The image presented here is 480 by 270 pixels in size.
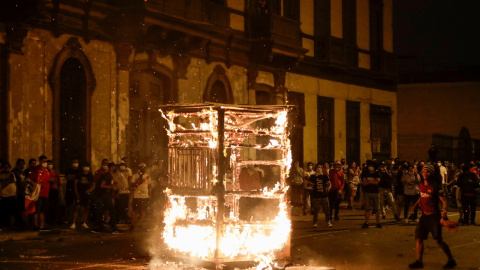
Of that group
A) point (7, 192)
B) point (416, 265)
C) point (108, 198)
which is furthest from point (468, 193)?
point (7, 192)

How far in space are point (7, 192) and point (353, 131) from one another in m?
18.2

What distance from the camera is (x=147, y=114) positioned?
2148cm

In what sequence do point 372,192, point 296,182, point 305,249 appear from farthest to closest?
1. point 296,182
2. point 372,192
3. point 305,249

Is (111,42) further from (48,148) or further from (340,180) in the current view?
(340,180)

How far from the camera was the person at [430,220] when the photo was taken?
11.3m

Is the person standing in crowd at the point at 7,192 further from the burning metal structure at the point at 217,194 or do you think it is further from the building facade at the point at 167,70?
the burning metal structure at the point at 217,194

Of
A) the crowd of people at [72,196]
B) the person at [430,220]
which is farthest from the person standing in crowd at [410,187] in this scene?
the person at [430,220]

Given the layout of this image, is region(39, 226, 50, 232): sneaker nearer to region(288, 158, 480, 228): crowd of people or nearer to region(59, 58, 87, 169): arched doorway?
region(59, 58, 87, 169): arched doorway

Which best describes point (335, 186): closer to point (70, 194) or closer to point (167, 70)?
point (167, 70)

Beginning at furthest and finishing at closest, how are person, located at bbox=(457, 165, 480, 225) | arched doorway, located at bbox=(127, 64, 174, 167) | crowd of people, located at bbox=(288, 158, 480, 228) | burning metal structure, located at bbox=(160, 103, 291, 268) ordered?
1. arched doorway, located at bbox=(127, 64, 174, 167)
2. person, located at bbox=(457, 165, 480, 225)
3. crowd of people, located at bbox=(288, 158, 480, 228)
4. burning metal structure, located at bbox=(160, 103, 291, 268)

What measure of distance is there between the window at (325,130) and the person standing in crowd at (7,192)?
1491 cm

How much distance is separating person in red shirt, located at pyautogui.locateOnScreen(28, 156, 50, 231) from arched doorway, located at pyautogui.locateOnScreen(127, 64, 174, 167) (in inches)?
167

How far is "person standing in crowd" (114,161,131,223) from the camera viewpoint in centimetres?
1753

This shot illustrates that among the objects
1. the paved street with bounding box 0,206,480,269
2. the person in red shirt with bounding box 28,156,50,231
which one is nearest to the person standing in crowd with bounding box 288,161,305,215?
the paved street with bounding box 0,206,480,269
